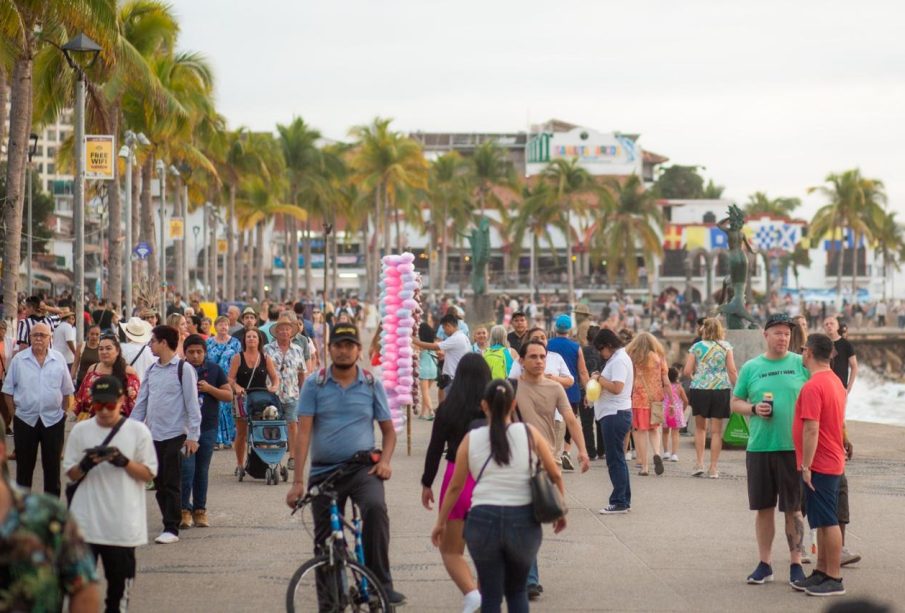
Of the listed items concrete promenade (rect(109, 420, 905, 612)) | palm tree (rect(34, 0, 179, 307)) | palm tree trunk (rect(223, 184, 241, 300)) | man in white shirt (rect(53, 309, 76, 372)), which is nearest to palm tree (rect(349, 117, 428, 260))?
palm tree trunk (rect(223, 184, 241, 300))

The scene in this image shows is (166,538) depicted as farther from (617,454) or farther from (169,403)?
(617,454)

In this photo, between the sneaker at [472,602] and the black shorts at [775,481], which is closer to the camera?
the sneaker at [472,602]

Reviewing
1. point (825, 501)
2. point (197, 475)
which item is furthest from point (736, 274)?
point (825, 501)

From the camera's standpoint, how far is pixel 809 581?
9.10m

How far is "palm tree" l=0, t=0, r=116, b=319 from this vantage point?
2328 cm

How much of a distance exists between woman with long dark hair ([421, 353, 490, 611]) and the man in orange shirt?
223 centimetres

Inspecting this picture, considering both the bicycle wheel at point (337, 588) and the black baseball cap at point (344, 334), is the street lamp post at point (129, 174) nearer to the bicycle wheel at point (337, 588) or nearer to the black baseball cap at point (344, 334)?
the black baseball cap at point (344, 334)

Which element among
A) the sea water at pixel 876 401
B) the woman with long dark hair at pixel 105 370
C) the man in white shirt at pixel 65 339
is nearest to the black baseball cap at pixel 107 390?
the woman with long dark hair at pixel 105 370

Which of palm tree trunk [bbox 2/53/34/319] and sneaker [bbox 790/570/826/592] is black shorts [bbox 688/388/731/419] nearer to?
sneaker [bbox 790/570/826/592]

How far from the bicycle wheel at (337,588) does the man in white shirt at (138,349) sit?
6849 mm

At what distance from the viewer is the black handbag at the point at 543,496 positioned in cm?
658

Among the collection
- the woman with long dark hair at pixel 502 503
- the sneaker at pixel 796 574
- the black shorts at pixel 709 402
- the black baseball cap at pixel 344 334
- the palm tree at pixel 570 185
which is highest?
the palm tree at pixel 570 185

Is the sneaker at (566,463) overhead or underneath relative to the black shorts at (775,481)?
underneath

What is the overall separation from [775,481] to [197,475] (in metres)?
4.68
